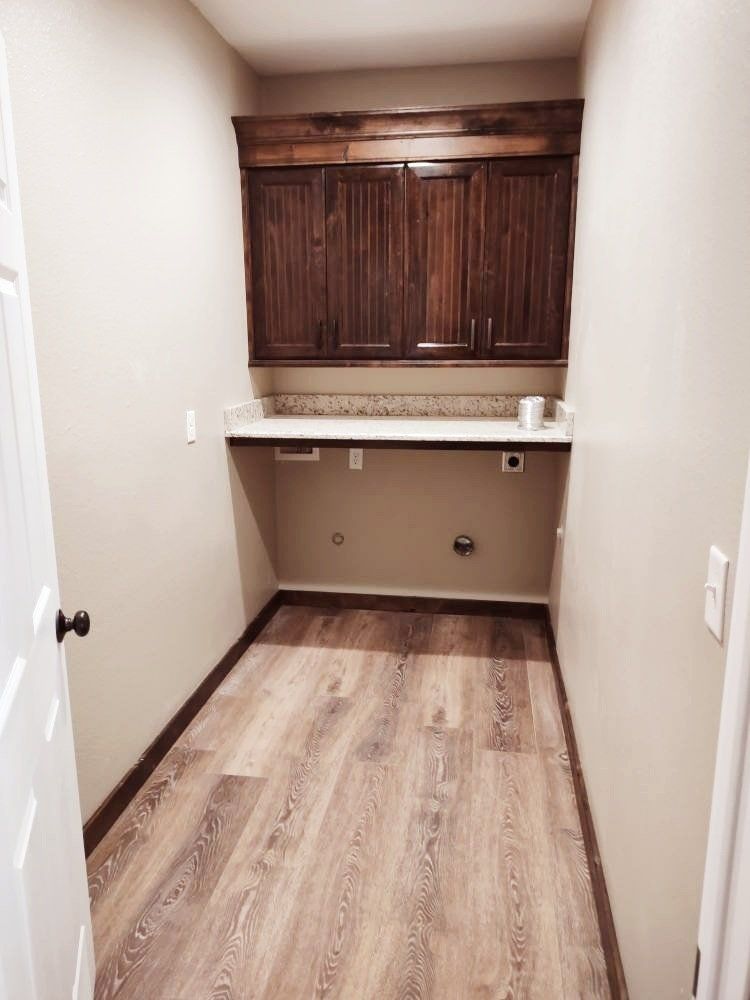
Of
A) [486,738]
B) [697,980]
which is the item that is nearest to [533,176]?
[486,738]

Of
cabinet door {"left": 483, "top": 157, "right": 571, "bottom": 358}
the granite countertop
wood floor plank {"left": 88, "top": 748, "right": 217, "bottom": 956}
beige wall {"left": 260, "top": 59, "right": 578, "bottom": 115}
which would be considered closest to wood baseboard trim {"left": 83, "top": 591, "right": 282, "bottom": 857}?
wood floor plank {"left": 88, "top": 748, "right": 217, "bottom": 956}

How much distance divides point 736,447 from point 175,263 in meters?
2.05

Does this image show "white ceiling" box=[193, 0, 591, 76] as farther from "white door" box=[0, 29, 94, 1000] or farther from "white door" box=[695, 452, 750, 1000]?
"white door" box=[695, 452, 750, 1000]

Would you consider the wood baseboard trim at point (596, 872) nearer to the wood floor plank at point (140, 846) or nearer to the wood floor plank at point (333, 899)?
the wood floor plank at point (333, 899)

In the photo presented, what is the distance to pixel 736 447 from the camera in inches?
33.9

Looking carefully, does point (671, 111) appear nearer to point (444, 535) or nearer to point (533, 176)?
point (533, 176)

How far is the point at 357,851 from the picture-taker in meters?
1.91

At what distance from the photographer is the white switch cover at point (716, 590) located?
0.87 m

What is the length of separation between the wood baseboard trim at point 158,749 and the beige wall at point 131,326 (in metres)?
0.04

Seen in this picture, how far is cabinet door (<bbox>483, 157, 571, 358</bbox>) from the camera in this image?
9.43ft

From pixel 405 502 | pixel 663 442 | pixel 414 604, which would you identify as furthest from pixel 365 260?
pixel 663 442

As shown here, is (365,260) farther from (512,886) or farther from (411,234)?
(512,886)

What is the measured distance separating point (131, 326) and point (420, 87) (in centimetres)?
199

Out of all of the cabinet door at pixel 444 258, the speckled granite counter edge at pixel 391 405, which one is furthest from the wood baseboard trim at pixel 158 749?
the cabinet door at pixel 444 258
